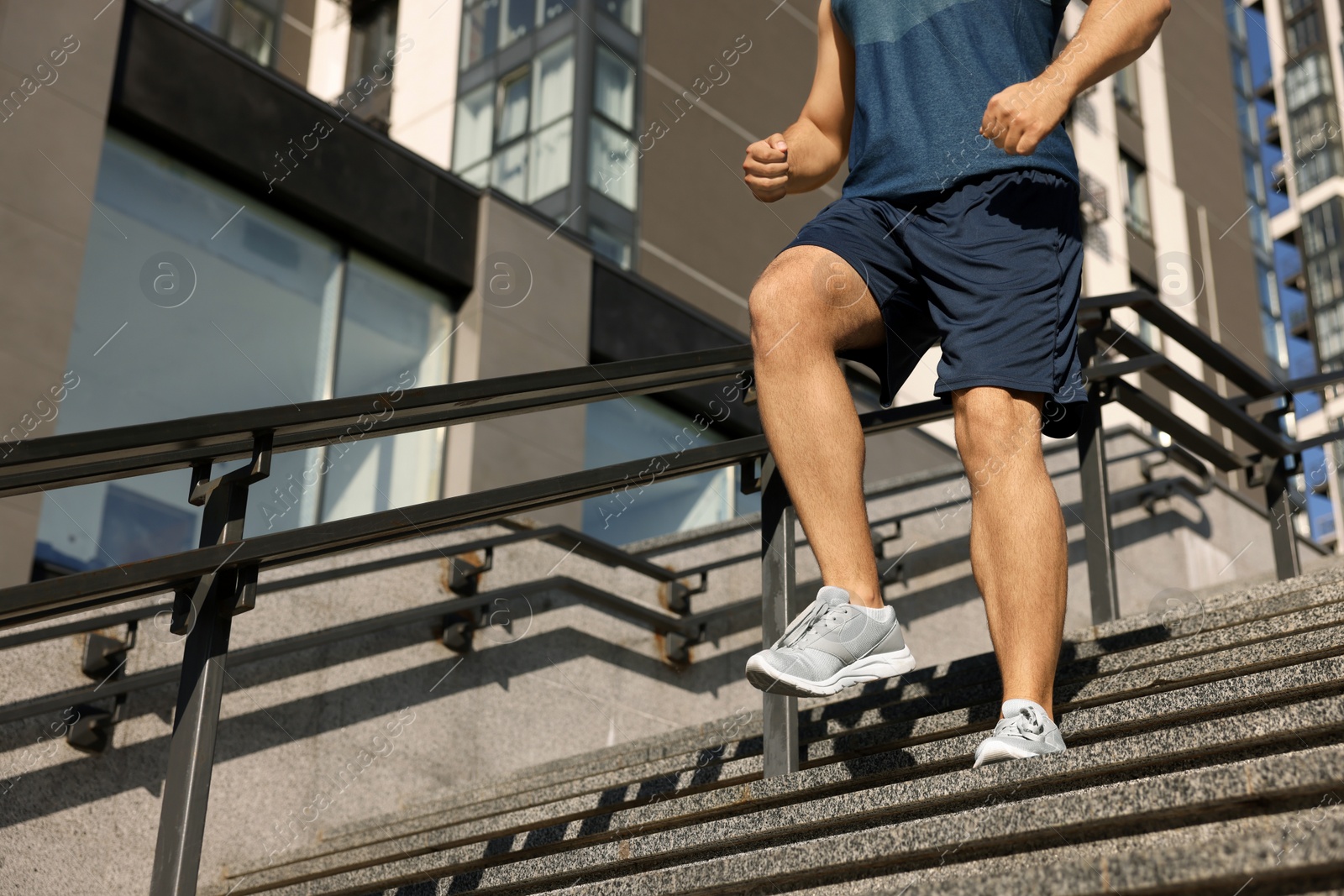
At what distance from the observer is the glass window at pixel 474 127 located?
14.4 meters

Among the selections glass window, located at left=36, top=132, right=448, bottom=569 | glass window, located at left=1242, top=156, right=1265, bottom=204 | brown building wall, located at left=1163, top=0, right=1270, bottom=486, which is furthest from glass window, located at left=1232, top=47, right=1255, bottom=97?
glass window, located at left=36, top=132, right=448, bottom=569

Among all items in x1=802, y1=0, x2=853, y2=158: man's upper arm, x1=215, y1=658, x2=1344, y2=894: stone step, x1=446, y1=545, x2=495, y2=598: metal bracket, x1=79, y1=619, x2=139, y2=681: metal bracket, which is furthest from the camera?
x1=446, y1=545, x2=495, y2=598: metal bracket

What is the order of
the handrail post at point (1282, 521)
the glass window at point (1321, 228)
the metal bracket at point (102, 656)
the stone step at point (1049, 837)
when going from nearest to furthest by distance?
the stone step at point (1049, 837)
the metal bracket at point (102, 656)
the handrail post at point (1282, 521)
the glass window at point (1321, 228)

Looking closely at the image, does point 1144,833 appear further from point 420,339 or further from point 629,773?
point 420,339

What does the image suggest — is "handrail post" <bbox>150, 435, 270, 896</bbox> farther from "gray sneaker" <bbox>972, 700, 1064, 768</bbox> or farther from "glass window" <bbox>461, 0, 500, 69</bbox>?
"glass window" <bbox>461, 0, 500, 69</bbox>

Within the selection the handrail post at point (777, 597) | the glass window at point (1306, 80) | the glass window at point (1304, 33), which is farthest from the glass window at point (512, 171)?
the glass window at point (1304, 33)

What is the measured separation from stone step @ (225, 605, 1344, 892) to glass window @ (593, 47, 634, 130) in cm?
1071

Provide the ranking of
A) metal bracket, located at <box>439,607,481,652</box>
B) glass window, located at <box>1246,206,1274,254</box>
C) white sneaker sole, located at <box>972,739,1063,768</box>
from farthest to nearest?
glass window, located at <box>1246,206,1274,254</box> < metal bracket, located at <box>439,607,481,652</box> < white sneaker sole, located at <box>972,739,1063,768</box>

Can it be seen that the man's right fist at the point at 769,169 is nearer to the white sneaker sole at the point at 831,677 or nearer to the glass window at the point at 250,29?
the white sneaker sole at the point at 831,677

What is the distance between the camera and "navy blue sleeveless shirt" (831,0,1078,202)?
2.88 meters

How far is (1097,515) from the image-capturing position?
470 centimetres

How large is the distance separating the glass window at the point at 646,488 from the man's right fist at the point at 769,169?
7.30m

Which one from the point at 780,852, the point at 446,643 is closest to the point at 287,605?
the point at 446,643

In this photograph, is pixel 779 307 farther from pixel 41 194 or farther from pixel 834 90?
pixel 41 194
